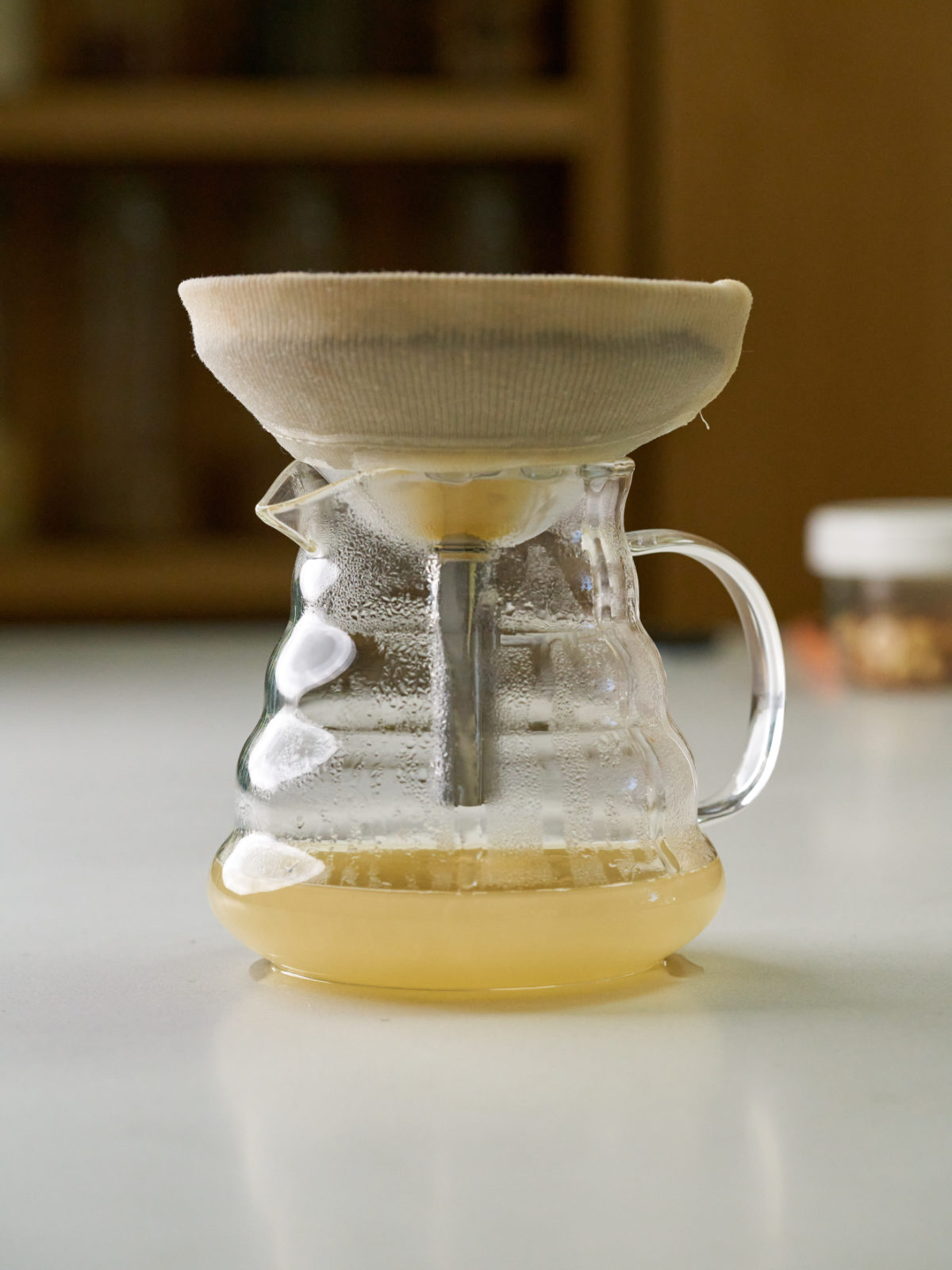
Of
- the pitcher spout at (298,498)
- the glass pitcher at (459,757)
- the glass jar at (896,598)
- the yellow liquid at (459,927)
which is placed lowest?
the glass jar at (896,598)

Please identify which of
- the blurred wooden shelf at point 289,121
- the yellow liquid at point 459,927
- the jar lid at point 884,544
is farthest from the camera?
the blurred wooden shelf at point 289,121

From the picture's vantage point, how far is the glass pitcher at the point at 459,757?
371 mm

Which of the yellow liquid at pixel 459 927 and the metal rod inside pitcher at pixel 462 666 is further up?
the metal rod inside pitcher at pixel 462 666

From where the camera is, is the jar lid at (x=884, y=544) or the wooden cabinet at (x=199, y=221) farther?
the wooden cabinet at (x=199, y=221)

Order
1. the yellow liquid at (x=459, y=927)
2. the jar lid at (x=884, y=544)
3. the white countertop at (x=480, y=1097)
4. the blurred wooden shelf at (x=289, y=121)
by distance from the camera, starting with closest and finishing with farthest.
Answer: the white countertop at (x=480, y=1097) → the yellow liquid at (x=459, y=927) → the jar lid at (x=884, y=544) → the blurred wooden shelf at (x=289, y=121)

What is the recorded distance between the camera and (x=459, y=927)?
1.19ft

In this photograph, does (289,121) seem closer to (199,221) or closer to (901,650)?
(199,221)

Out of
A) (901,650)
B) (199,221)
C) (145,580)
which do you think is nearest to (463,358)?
(901,650)

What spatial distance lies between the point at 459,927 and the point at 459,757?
4cm

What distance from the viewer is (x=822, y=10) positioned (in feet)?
4.99

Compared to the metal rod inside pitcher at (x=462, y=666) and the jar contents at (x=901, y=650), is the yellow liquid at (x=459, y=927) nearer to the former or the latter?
the metal rod inside pitcher at (x=462, y=666)

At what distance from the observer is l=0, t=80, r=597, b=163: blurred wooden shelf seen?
59.0 inches

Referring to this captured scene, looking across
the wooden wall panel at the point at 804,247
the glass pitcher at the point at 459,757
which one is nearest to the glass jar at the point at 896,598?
the wooden wall panel at the point at 804,247

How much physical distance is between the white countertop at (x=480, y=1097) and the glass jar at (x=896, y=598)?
1.67ft
